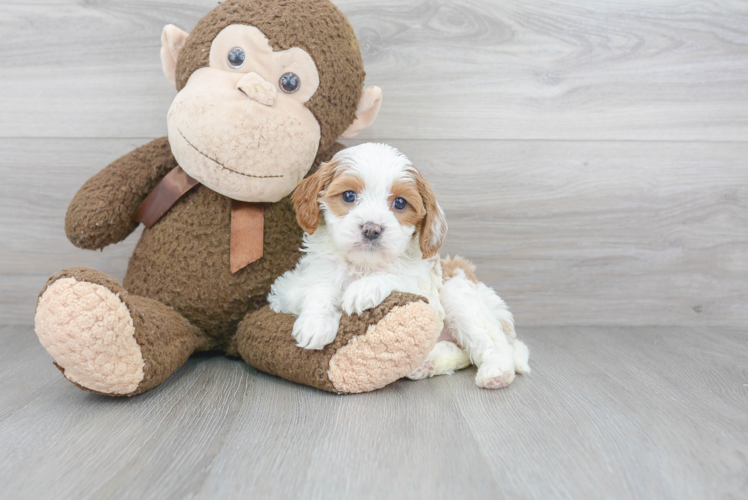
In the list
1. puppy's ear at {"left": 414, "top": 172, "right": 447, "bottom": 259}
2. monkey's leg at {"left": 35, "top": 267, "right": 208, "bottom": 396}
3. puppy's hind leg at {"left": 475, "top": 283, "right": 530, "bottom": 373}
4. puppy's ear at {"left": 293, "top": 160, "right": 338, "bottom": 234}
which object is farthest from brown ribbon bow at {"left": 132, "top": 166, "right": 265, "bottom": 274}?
puppy's hind leg at {"left": 475, "top": 283, "right": 530, "bottom": 373}

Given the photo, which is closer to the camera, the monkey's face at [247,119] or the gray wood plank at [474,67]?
the monkey's face at [247,119]

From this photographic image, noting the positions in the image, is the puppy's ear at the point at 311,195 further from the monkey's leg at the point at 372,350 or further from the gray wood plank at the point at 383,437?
the gray wood plank at the point at 383,437

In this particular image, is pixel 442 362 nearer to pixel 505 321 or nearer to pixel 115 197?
pixel 505 321

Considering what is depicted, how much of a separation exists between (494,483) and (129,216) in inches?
37.1

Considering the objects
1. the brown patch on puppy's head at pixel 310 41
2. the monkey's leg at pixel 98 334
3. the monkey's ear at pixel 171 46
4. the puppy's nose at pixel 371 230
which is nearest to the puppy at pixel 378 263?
the puppy's nose at pixel 371 230

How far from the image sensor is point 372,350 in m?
1.02

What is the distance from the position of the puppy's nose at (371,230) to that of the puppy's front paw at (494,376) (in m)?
0.37

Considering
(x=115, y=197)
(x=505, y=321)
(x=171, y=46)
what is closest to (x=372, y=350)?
(x=505, y=321)

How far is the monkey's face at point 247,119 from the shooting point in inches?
42.8

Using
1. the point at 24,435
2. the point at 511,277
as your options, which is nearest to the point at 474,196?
the point at 511,277

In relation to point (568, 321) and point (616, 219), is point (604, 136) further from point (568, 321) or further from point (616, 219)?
point (568, 321)

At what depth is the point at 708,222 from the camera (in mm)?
1687

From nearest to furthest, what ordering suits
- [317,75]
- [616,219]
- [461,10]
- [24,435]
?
[24,435], [317,75], [461,10], [616,219]

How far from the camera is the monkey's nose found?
43.3 inches
